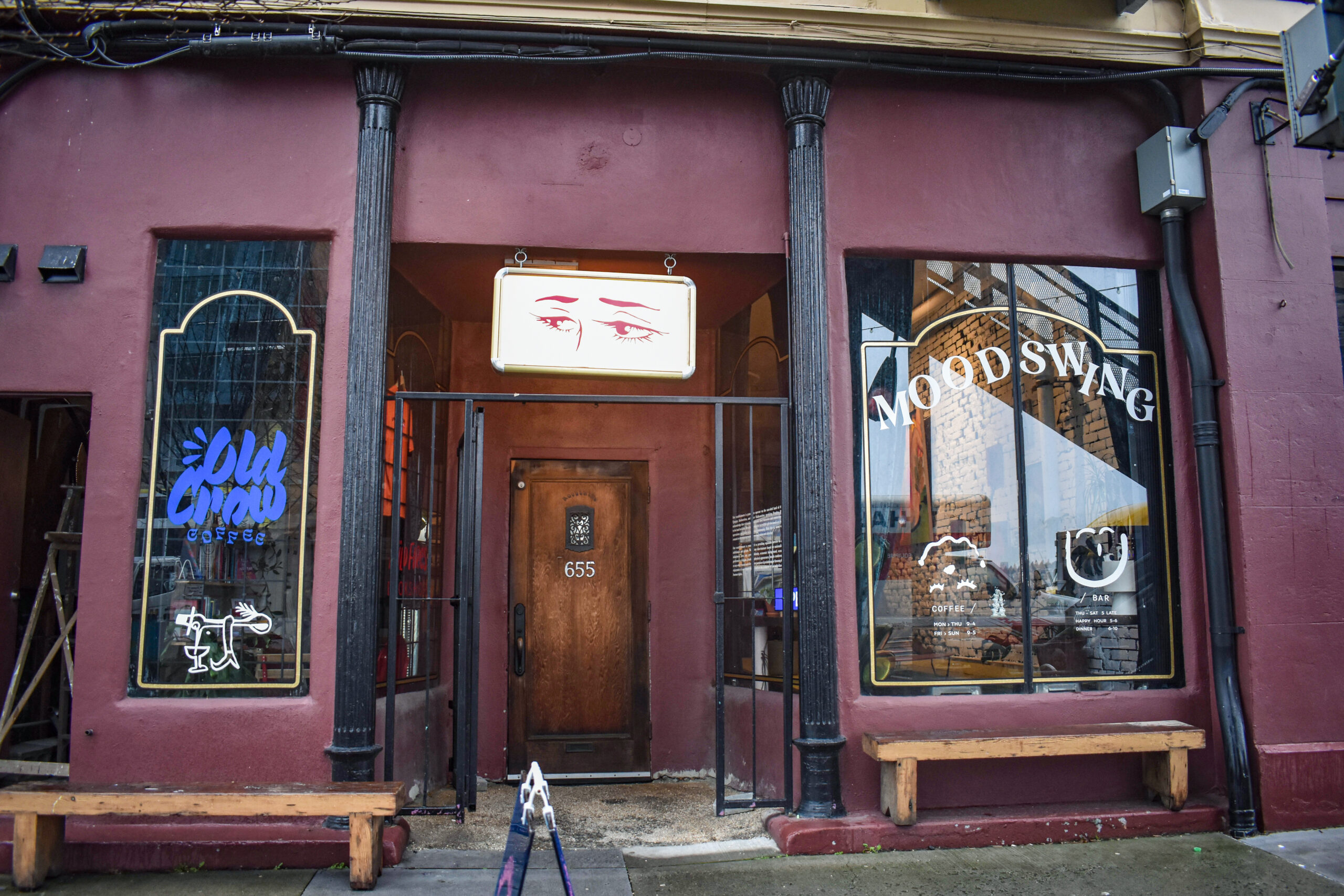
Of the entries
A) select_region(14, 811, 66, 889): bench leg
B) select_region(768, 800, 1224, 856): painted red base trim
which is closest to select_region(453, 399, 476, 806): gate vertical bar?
select_region(768, 800, 1224, 856): painted red base trim

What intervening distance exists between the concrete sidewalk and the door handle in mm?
2182

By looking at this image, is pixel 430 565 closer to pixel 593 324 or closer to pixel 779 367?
pixel 593 324

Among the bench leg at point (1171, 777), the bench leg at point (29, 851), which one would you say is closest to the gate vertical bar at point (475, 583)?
the bench leg at point (29, 851)

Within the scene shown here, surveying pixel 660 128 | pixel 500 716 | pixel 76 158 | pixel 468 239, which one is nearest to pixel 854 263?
pixel 660 128

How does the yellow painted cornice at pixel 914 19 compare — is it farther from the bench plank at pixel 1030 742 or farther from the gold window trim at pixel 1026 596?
the bench plank at pixel 1030 742

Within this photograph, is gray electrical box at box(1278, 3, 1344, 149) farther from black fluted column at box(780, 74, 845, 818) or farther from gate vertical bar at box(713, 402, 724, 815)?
gate vertical bar at box(713, 402, 724, 815)

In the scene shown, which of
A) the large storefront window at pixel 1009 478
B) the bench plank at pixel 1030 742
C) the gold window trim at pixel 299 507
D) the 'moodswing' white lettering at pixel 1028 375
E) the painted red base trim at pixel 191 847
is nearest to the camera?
the painted red base trim at pixel 191 847

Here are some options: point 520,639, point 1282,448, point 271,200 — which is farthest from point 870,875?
point 271,200

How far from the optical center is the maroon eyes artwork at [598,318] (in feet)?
20.3

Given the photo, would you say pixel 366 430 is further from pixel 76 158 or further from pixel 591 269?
pixel 76 158

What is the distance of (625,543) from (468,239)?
9.56 feet

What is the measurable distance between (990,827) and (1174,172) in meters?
4.39

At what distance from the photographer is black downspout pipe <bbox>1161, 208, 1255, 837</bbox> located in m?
5.80

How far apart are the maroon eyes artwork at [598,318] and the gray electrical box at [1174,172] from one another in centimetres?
347
